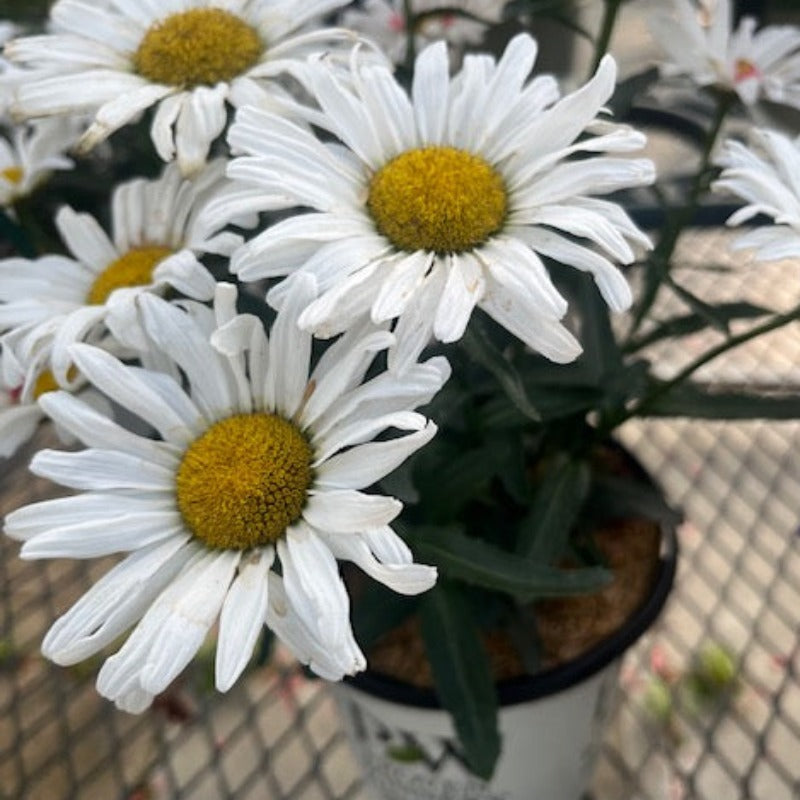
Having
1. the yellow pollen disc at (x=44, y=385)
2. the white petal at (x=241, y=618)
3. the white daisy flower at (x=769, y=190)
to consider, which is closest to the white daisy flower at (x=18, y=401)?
the yellow pollen disc at (x=44, y=385)

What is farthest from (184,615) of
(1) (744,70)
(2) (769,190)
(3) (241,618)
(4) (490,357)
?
(1) (744,70)

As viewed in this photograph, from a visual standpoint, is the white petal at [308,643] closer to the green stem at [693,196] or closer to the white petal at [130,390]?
the white petal at [130,390]

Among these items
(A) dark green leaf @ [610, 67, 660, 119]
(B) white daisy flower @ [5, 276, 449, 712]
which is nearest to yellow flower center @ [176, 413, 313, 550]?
(B) white daisy flower @ [5, 276, 449, 712]

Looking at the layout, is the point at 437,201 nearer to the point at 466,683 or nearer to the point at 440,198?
the point at 440,198

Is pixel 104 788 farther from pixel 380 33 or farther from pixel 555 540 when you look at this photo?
pixel 380 33

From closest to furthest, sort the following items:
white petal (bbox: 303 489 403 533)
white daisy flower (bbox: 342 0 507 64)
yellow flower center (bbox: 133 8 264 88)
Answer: white petal (bbox: 303 489 403 533)
yellow flower center (bbox: 133 8 264 88)
white daisy flower (bbox: 342 0 507 64)

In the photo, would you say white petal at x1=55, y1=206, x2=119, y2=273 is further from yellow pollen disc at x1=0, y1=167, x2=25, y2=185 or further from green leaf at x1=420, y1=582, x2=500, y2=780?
green leaf at x1=420, y1=582, x2=500, y2=780

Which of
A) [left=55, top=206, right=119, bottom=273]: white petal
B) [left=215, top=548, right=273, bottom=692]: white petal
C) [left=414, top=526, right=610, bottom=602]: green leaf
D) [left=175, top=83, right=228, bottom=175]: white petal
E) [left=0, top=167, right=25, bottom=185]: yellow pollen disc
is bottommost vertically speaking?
[left=414, top=526, right=610, bottom=602]: green leaf
